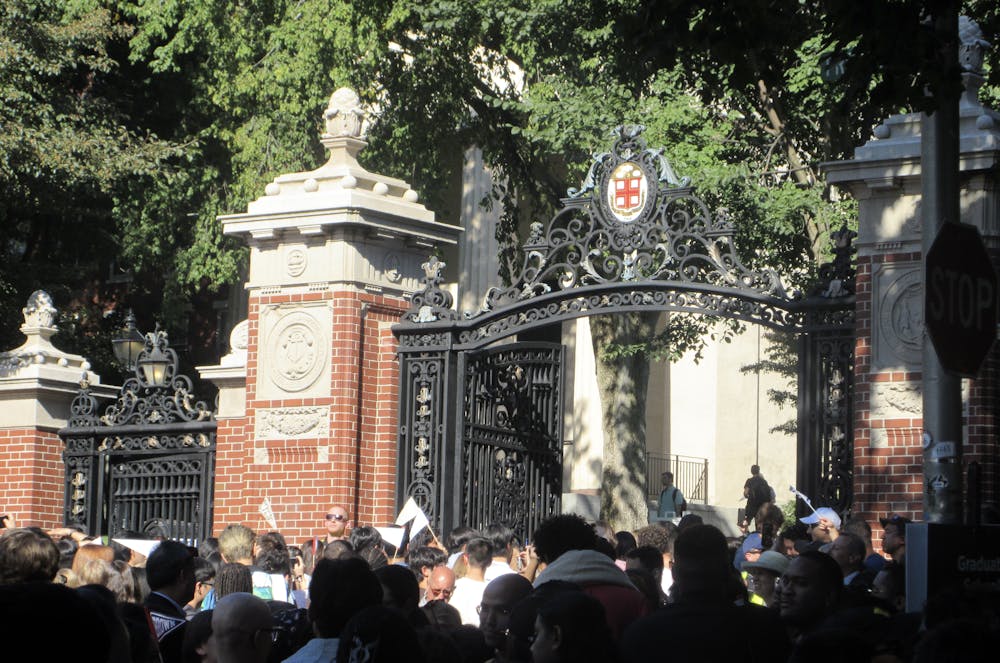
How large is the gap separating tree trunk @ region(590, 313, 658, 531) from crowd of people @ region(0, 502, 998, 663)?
14.1m

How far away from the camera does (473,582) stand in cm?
957

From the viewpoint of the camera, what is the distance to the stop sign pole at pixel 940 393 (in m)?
6.79

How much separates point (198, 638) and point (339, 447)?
22.7 feet

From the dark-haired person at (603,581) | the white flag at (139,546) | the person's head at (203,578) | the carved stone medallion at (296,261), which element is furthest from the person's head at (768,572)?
the carved stone medallion at (296,261)

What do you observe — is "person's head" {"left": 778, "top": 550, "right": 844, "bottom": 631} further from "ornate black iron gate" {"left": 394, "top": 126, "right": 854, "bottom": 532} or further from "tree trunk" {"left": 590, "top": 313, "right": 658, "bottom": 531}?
"tree trunk" {"left": 590, "top": 313, "right": 658, "bottom": 531}

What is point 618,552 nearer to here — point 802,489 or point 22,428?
point 802,489

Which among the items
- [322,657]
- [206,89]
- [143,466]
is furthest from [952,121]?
[206,89]

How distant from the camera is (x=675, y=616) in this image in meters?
5.45

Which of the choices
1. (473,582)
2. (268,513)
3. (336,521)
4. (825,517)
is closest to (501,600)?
(473,582)

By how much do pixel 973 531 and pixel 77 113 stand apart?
19.1 metres

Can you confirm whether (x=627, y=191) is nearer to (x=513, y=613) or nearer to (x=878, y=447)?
(x=878, y=447)

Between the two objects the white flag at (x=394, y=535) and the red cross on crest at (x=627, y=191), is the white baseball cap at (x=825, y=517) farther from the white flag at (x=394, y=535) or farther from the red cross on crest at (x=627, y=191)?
the white flag at (x=394, y=535)

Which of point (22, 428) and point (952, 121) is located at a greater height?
point (952, 121)

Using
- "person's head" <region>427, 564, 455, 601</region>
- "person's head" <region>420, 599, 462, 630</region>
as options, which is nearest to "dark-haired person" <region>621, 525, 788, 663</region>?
"person's head" <region>420, 599, 462, 630</region>
